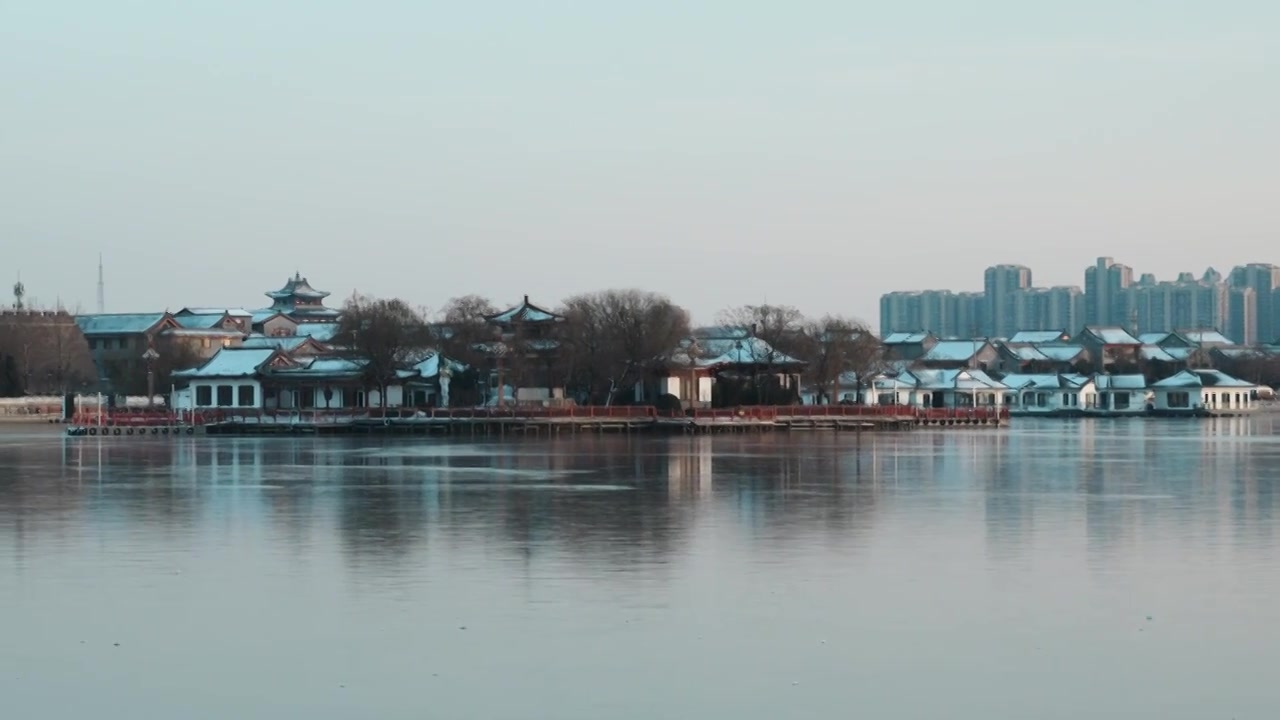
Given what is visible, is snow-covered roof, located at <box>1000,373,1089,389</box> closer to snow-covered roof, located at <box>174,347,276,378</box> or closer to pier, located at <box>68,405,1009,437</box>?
pier, located at <box>68,405,1009,437</box>

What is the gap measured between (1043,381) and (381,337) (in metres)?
57.2

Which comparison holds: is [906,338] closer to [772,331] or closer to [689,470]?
[772,331]

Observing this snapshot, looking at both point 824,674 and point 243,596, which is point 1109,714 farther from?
point 243,596

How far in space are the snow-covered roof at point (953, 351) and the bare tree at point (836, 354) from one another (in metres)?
31.3

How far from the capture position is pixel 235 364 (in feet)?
243

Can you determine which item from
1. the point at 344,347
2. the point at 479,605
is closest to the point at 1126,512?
the point at 479,605

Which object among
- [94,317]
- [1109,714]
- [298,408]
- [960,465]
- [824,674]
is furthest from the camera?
[94,317]

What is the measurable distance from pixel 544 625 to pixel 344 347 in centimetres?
6164

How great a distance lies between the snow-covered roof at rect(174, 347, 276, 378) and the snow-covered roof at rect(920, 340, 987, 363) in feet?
182

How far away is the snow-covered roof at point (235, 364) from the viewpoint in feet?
241

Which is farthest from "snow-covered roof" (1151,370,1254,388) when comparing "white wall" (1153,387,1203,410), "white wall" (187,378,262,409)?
A: "white wall" (187,378,262,409)

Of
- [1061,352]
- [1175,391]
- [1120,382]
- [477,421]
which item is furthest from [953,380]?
[477,421]

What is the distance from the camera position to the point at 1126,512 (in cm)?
2439

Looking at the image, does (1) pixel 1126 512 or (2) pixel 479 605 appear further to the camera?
(1) pixel 1126 512
